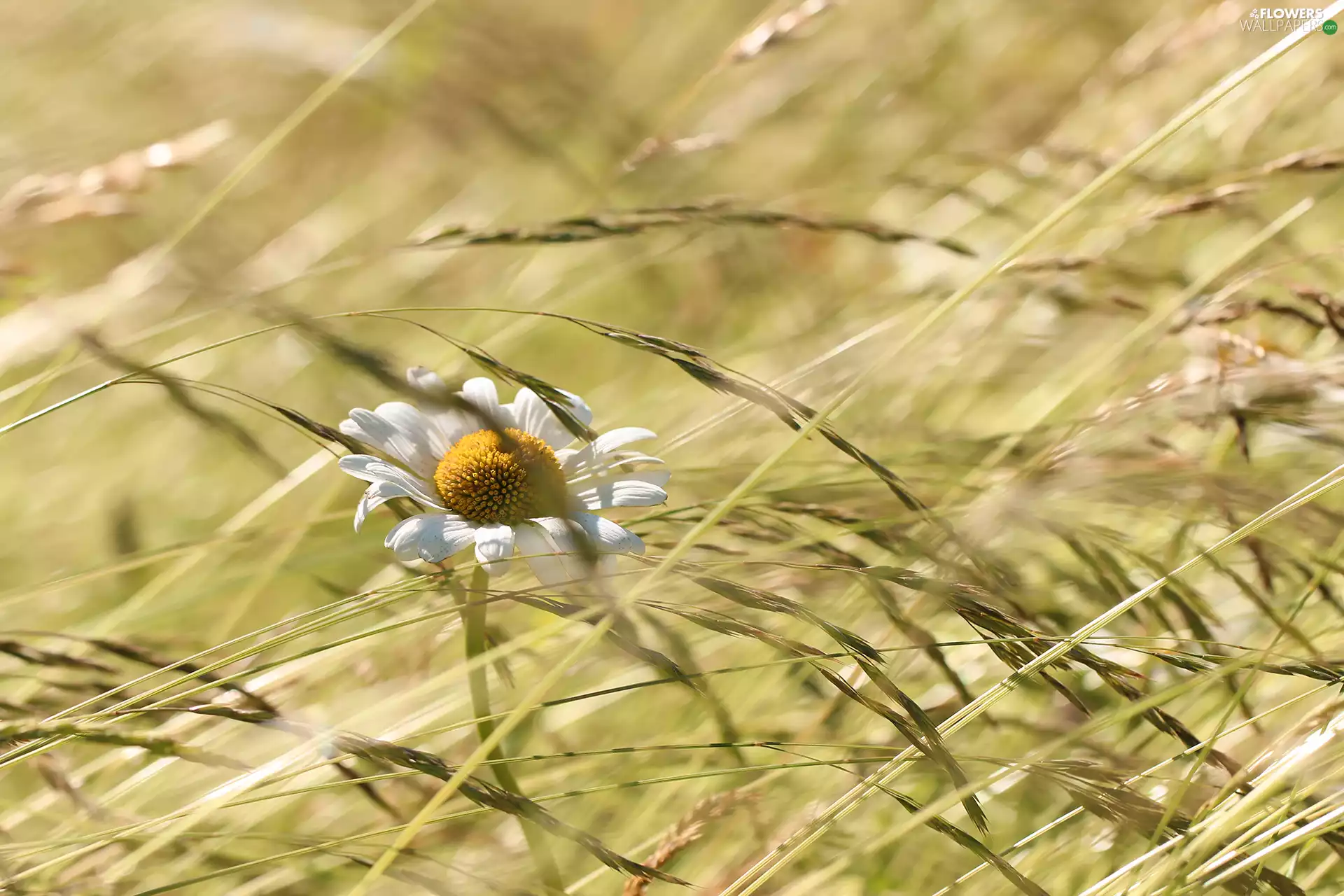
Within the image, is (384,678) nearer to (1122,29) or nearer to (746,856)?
(746,856)

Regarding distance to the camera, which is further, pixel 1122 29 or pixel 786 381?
pixel 1122 29

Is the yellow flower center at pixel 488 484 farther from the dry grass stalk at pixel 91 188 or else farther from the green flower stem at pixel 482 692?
the dry grass stalk at pixel 91 188

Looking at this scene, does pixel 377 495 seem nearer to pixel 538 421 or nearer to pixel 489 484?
pixel 489 484

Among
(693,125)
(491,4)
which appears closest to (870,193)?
(693,125)

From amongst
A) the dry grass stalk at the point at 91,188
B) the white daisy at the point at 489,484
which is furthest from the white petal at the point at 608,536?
the dry grass stalk at the point at 91,188

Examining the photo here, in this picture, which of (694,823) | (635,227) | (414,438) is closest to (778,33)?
(635,227)

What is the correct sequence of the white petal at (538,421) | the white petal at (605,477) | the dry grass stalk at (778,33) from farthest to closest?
the dry grass stalk at (778,33)
the white petal at (538,421)
the white petal at (605,477)

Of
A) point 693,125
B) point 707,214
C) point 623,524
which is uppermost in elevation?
point 693,125
